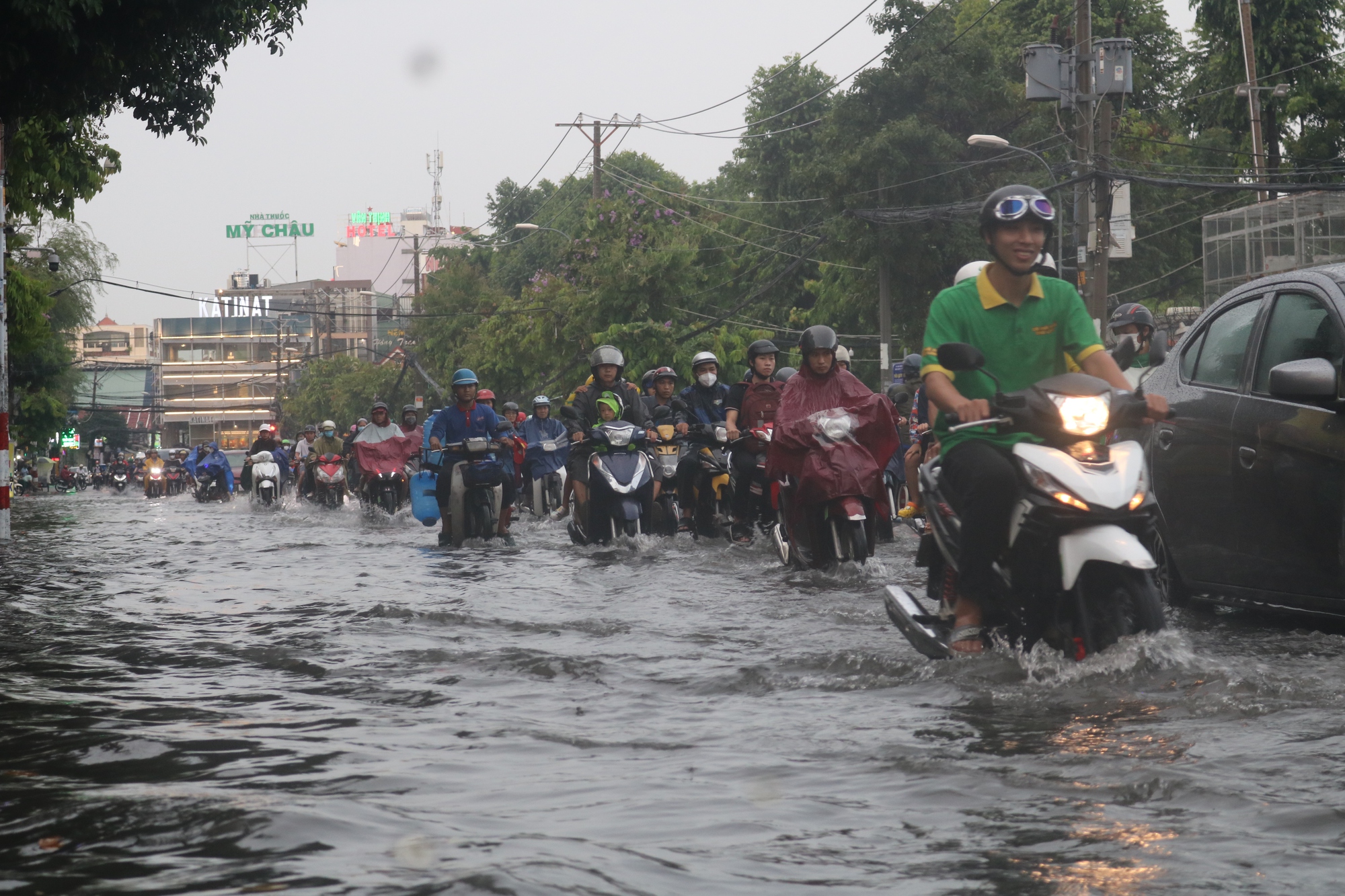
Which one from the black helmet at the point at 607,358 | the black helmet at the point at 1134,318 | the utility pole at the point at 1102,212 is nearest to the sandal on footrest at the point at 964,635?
the black helmet at the point at 1134,318

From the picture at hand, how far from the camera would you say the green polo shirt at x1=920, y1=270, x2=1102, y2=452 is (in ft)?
19.4

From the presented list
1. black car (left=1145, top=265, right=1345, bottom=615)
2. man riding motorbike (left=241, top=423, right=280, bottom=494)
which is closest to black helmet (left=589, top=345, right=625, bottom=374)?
black car (left=1145, top=265, right=1345, bottom=615)

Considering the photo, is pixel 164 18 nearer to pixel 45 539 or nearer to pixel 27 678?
pixel 27 678

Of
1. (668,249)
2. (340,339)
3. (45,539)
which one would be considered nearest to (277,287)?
(340,339)

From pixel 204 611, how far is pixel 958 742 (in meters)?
5.95

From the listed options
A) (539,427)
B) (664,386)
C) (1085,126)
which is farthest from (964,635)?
(1085,126)

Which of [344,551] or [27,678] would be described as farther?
[344,551]

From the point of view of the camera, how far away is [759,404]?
13.9m

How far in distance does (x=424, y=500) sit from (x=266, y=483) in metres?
10.0

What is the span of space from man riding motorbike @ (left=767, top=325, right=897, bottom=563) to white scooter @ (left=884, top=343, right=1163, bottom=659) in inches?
187

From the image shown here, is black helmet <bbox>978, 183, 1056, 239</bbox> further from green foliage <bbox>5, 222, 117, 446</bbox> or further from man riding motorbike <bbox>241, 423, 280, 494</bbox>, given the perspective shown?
man riding motorbike <bbox>241, 423, 280, 494</bbox>

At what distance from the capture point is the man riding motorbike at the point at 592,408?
14312 millimetres

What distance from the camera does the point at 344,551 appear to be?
15.0 metres

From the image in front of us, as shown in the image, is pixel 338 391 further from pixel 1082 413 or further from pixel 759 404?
pixel 1082 413
